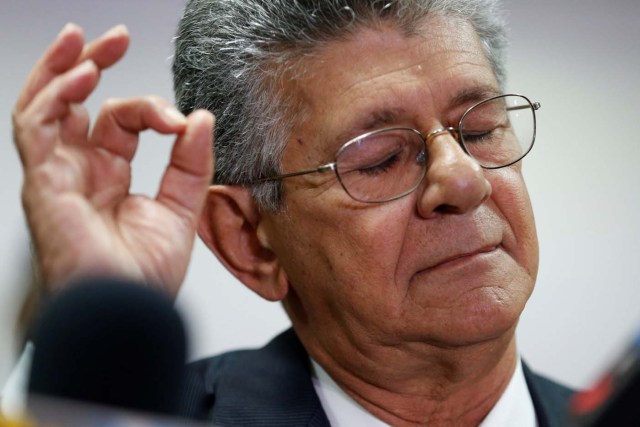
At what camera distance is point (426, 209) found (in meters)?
1.78

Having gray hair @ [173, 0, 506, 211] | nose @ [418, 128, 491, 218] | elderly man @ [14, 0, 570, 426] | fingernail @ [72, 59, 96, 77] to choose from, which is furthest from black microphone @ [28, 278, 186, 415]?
gray hair @ [173, 0, 506, 211]

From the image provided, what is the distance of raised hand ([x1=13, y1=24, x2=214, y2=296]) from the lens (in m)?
1.43

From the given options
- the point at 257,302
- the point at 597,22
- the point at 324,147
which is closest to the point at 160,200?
the point at 324,147

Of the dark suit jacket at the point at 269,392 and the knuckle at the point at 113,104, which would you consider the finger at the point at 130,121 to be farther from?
the dark suit jacket at the point at 269,392

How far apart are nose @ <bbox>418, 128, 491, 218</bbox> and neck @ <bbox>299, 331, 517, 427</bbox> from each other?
34 cm

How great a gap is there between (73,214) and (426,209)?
0.73m

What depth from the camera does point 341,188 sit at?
1886 millimetres

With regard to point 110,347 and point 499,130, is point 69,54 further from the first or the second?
point 499,130

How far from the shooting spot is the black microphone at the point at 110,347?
0.98 metres

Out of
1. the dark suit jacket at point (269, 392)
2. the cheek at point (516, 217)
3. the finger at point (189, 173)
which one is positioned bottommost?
the dark suit jacket at point (269, 392)

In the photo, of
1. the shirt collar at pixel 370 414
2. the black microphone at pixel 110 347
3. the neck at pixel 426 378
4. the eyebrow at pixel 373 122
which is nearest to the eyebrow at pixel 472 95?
the eyebrow at pixel 373 122

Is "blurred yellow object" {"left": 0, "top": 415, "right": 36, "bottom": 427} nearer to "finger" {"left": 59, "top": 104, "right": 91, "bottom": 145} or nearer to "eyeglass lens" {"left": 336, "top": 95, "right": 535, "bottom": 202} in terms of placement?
"finger" {"left": 59, "top": 104, "right": 91, "bottom": 145}

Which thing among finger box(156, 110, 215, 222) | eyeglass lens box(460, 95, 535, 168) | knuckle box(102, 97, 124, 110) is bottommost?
eyeglass lens box(460, 95, 535, 168)

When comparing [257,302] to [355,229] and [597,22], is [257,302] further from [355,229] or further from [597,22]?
[597,22]
